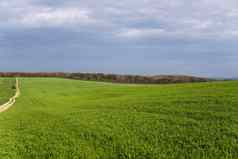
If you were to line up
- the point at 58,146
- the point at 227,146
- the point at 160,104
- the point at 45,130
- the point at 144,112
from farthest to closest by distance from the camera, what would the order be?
the point at 160,104
the point at 144,112
the point at 45,130
the point at 58,146
the point at 227,146

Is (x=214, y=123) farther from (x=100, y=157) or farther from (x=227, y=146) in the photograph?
(x=100, y=157)

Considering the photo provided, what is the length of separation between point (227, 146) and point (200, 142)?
73cm

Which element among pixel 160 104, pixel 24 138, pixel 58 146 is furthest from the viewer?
pixel 160 104

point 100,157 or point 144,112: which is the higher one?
point 144,112

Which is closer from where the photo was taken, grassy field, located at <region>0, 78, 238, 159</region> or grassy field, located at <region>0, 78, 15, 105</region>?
grassy field, located at <region>0, 78, 238, 159</region>

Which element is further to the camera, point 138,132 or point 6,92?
point 6,92

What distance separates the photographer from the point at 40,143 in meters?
9.70

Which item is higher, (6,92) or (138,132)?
(6,92)

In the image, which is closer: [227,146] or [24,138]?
[227,146]

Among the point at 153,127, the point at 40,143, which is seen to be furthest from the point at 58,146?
the point at 153,127

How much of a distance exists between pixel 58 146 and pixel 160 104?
5.34 meters

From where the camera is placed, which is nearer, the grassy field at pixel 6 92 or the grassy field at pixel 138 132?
the grassy field at pixel 138 132

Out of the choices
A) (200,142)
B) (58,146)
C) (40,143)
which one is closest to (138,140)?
(200,142)

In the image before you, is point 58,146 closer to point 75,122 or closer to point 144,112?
point 75,122
